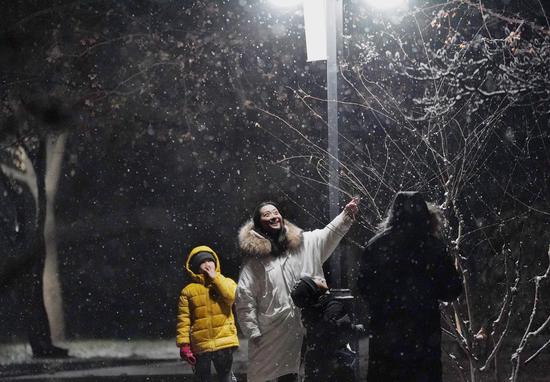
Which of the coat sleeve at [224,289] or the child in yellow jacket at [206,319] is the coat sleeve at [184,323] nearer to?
the child in yellow jacket at [206,319]

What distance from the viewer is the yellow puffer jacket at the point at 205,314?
632cm

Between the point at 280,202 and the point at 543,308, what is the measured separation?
13.5 ft

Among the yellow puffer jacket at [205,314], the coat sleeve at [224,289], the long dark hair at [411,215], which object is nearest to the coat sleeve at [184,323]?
the yellow puffer jacket at [205,314]

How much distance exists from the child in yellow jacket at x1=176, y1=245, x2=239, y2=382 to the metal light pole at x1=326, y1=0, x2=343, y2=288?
1.04m

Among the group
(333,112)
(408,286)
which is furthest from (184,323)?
(408,286)

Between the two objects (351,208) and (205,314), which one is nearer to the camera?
(351,208)

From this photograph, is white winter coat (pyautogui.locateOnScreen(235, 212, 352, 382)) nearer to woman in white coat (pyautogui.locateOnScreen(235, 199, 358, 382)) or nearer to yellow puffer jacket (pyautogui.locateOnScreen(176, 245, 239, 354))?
woman in white coat (pyautogui.locateOnScreen(235, 199, 358, 382))

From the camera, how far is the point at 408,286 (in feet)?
15.7

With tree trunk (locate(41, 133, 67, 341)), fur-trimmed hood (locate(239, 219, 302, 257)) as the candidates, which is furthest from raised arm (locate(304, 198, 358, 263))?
tree trunk (locate(41, 133, 67, 341))

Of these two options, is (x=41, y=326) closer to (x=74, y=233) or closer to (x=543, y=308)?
(x=74, y=233)

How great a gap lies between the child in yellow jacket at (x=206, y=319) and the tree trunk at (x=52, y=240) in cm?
693

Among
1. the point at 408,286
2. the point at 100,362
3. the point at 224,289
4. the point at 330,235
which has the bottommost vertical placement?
the point at 100,362

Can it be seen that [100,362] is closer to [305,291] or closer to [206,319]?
[206,319]

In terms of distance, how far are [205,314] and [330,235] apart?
57.3 inches
